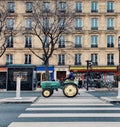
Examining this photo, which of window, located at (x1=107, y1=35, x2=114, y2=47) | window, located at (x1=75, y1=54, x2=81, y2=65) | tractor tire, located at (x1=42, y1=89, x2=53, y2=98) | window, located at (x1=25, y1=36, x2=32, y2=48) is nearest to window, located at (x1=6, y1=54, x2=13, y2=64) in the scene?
window, located at (x1=25, y1=36, x2=32, y2=48)

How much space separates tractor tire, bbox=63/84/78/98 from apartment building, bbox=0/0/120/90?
4059cm

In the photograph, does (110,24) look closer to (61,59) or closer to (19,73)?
(61,59)

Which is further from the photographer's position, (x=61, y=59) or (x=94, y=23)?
(x=61, y=59)

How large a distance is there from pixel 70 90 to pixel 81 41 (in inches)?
1644

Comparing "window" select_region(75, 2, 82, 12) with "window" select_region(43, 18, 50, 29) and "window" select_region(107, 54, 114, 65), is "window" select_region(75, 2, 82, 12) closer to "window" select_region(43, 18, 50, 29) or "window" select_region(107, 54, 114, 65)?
"window" select_region(107, 54, 114, 65)

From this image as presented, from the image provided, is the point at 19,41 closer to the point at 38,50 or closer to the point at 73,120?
the point at 38,50

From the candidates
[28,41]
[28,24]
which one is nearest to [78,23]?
[28,24]

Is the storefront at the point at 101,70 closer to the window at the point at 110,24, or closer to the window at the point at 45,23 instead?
the window at the point at 110,24

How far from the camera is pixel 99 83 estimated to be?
5159cm

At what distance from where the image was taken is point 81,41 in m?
66.4

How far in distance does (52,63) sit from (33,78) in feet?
80.3

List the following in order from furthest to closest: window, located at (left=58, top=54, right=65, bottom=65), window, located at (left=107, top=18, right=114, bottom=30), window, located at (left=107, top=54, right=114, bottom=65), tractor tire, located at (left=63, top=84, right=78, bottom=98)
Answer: window, located at (left=107, top=18, right=114, bottom=30)
window, located at (left=58, top=54, right=65, bottom=65)
window, located at (left=107, top=54, right=114, bottom=65)
tractor tire, located at (left=63, top=84, right=78, bottom=98)

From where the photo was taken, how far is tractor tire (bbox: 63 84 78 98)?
2484cm
